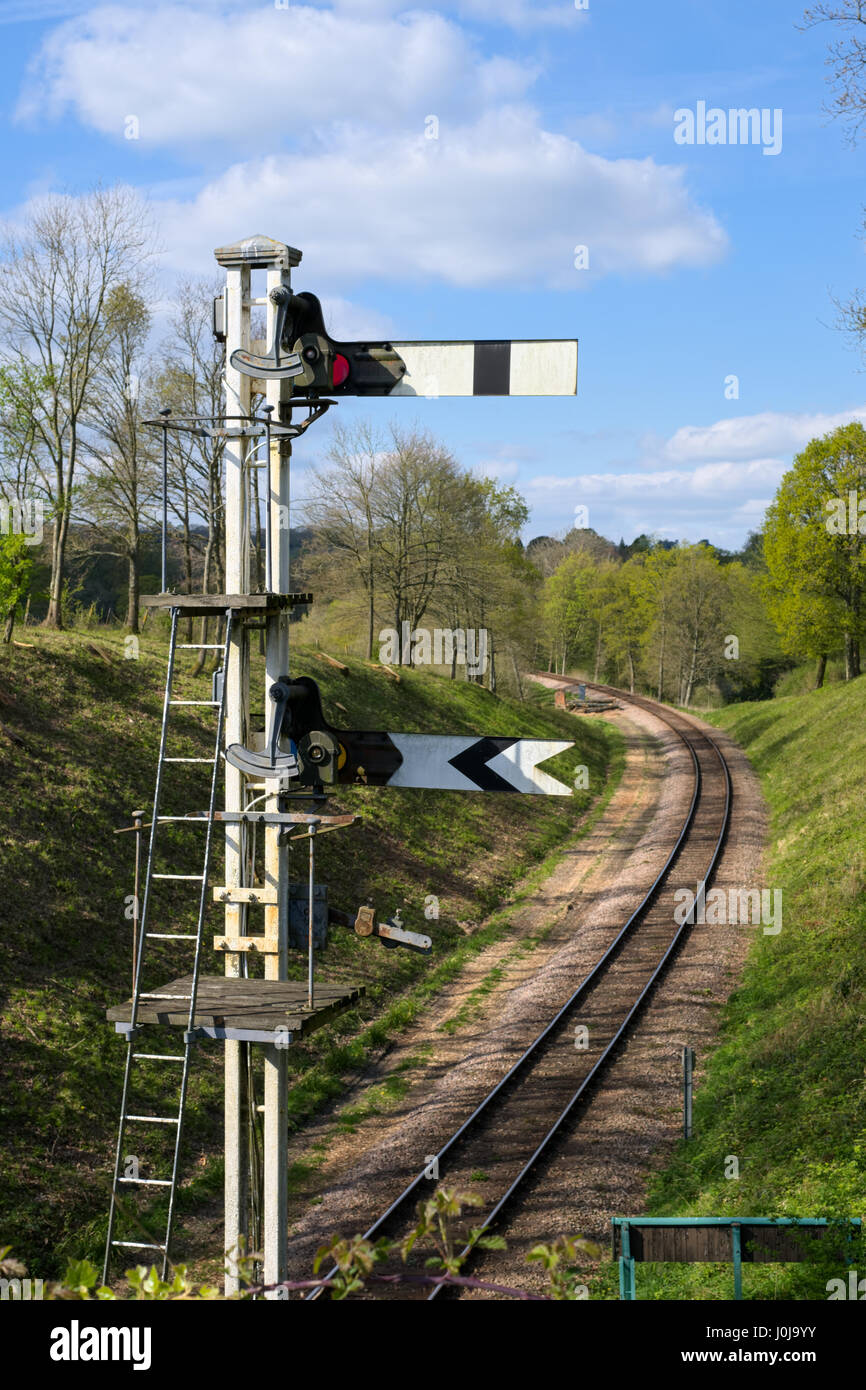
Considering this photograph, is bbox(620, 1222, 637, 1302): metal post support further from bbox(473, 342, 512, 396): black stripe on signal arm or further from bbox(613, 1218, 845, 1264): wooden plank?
bbox(473, 342, 512, 396): black stripe on signal arm

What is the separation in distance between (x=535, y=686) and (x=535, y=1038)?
38724mm

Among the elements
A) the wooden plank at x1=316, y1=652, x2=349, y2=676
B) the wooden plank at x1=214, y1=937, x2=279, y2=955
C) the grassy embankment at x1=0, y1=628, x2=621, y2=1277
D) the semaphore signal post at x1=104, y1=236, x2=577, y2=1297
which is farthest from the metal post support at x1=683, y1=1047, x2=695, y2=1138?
the wooden plank at x1=316, y1=652, x2=349, y2=676

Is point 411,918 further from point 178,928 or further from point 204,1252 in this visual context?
point 204,1252

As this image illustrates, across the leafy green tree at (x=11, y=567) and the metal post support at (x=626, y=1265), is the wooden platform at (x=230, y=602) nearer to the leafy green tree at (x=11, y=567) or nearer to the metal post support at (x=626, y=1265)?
the metal post support at (x=626, y=1265)

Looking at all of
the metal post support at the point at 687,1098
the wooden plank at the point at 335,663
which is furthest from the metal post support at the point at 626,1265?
the wooden plank at the point at 335,663

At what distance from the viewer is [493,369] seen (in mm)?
4949

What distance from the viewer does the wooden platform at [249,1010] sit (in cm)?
483

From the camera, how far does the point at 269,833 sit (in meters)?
5.16

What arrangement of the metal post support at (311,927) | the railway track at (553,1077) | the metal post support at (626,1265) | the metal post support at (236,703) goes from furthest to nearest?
1. the railway track at (553,1077)
2. the metal post support at (626,1265)
3. the metal post support at (236,703)
4. the metal post support at (311,927)

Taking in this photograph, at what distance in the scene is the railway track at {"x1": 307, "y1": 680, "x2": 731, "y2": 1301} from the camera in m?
10.8

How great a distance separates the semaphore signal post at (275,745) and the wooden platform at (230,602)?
1cm

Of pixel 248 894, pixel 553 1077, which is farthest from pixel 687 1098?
pixel 248 894
